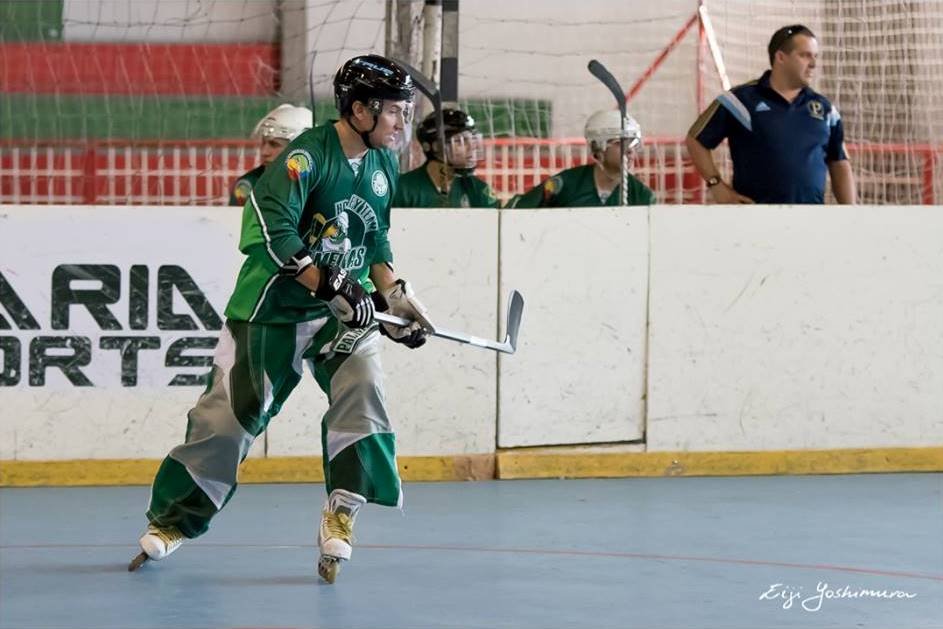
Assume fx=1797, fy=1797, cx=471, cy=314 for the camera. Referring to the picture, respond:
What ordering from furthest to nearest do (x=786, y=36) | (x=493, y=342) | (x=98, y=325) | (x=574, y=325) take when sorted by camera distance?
(x=786, y=36) < (x=574, y=325) < (x=98, y=325) < (x=493, y=342)

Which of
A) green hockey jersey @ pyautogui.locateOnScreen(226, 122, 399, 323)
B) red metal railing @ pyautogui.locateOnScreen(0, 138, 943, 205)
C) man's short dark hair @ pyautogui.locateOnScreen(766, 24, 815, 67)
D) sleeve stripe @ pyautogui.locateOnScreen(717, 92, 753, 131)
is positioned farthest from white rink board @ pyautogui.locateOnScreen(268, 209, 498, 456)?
red metal railing @ pyautogui.locateOnScreen(0, 138, 943, 205)

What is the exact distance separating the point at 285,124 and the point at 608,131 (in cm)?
160

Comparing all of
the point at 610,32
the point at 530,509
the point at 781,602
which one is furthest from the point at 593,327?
the point at 610,32

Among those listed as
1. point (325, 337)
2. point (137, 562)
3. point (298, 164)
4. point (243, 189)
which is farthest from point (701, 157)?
point (137, 562)

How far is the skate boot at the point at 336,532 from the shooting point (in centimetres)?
573

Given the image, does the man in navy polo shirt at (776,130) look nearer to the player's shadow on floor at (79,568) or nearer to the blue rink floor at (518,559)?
the blue rink floor at (518,559)

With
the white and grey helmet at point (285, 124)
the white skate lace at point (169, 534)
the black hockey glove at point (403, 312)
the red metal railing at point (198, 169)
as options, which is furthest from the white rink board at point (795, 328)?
the white skate lace at point (169, 534)

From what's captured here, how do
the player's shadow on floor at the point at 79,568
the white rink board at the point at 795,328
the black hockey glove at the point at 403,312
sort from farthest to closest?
the white rink board at the point at 795,328
the player's shadow on floor at the point at 79,568
the black hockey glove at the point at 403,312

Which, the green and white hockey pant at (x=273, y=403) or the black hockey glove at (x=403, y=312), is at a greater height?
the black hockey glove at (x=403, y=312)

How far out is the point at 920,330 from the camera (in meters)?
8.45

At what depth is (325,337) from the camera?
19.2 feet

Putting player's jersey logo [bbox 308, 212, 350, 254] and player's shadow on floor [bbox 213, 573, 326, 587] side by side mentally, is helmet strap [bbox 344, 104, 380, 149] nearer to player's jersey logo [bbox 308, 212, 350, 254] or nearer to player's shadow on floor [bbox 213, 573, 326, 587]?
player's jersey logo [bbox 308, 212, 350, 254]

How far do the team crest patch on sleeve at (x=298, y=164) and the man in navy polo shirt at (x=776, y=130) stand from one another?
340 cm

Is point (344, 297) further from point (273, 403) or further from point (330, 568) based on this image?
point (330, 568)
